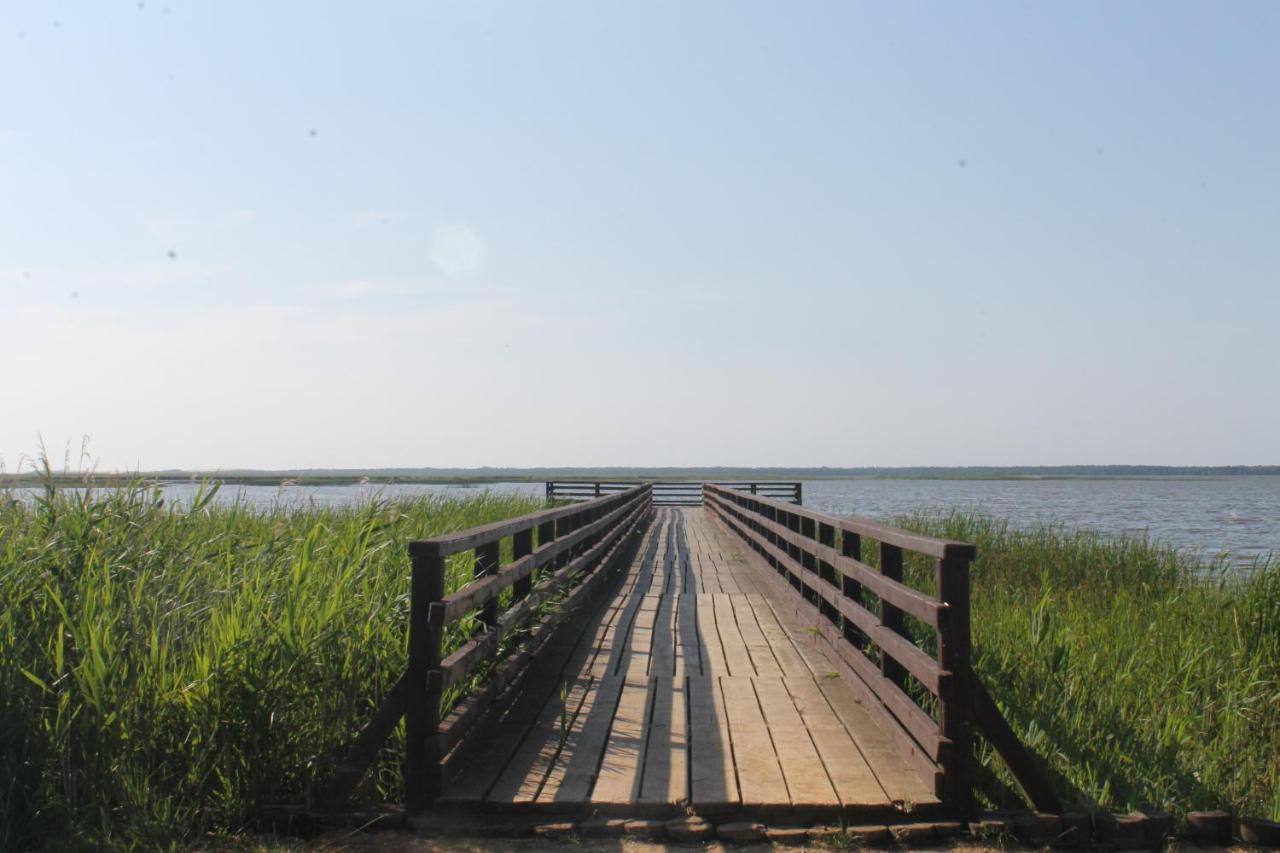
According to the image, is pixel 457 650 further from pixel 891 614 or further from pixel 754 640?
pixel 754 640

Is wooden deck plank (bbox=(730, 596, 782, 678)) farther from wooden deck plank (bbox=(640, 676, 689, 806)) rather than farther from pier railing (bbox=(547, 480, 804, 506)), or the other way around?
pier railing (bbox=(547, 480, 804, 506))

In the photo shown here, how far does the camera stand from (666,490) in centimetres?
4666

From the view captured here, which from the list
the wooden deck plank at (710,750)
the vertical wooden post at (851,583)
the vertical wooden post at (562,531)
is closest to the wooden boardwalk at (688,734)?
the wooden deck plank at (710,750)

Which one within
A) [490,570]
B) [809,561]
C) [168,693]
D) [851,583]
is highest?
[490,570]

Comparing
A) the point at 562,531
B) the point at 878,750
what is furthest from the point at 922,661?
the point at 562,531

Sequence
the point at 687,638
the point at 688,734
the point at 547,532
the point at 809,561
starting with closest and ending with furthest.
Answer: the point at 688,734 < the point at 547,532 < the point at 687,638 < the point at 809,561

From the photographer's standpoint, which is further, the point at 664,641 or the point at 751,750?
the point at 664,641

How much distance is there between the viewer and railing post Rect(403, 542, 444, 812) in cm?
427

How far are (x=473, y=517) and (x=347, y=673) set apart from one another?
32.2ft

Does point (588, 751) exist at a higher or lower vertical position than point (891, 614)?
lower

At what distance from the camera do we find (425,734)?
429 centimetres

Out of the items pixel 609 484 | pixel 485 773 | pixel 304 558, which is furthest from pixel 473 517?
pixel 609 484

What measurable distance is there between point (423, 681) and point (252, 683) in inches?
31.4

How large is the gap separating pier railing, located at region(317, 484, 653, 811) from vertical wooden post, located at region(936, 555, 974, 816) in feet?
6.94
